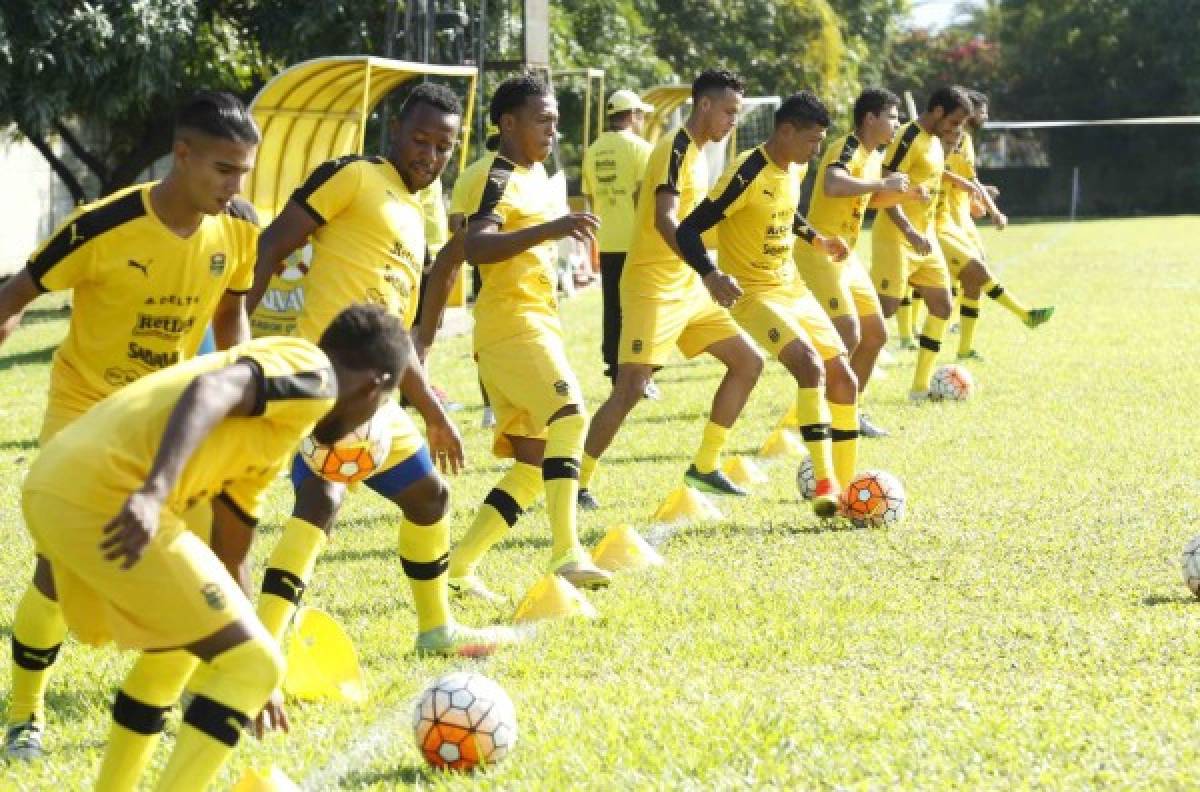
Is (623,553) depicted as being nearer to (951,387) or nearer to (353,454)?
(353,454)

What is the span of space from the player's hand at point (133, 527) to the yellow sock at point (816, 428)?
5.66 metres

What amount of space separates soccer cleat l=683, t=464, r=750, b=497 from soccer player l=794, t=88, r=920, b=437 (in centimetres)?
155

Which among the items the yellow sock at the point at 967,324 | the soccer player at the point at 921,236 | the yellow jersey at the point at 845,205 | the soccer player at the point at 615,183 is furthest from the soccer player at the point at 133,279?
the yellow sock at the point at 967,324

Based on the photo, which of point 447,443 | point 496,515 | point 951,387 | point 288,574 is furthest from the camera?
point 951,387

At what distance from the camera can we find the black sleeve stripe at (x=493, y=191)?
7.11 metres

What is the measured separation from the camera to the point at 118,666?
6.15m

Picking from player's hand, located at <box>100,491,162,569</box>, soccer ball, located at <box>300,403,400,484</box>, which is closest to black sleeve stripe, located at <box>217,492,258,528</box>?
soccer ball, located at <box>300,403,400,484</box>

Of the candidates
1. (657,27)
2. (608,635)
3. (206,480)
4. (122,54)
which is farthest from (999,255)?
(206,480)

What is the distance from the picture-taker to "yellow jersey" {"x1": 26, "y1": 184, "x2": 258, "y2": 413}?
17.0ft

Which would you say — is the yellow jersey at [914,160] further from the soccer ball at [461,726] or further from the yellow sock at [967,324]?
the soccer ball at [461,726]

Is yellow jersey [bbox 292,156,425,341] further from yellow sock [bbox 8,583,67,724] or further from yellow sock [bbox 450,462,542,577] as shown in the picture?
yellow sock [bbox 8,583,67,724]

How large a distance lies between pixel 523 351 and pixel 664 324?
178 cm

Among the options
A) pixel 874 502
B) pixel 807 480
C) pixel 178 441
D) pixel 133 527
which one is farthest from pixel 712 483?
pixel 133 527

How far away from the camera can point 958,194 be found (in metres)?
15.0
